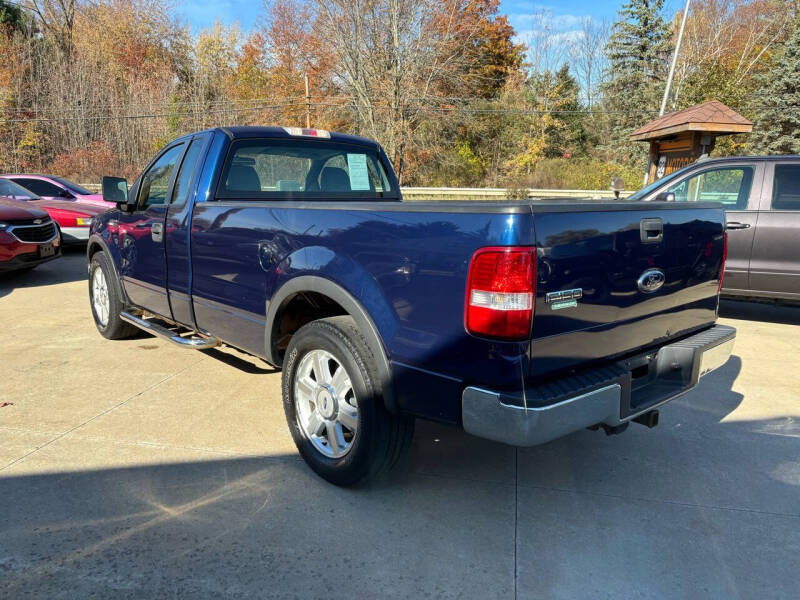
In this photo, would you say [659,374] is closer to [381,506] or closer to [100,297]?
[381,506]

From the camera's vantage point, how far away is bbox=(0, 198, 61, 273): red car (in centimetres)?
840

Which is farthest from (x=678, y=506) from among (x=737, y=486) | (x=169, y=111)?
(x=169, y=111)

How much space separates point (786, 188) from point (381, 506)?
5.83 m

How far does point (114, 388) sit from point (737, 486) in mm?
4220

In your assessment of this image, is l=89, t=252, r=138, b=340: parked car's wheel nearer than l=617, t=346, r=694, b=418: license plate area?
No

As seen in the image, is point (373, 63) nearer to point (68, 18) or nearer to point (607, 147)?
point (607, 147)

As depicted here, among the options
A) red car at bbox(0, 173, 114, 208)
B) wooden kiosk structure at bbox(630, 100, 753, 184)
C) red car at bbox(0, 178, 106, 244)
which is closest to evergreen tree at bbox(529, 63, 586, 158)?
wooden kiosk structure at bbox(630, 100, 753, 184)

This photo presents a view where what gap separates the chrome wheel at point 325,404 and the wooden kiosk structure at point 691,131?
10.6 metres

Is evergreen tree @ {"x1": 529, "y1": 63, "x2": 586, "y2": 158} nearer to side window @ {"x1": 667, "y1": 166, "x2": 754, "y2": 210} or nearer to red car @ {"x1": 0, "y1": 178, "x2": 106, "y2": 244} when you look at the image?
red car @ {"x1": 0, "y1": 178, "x2": 106, "y2": 244}

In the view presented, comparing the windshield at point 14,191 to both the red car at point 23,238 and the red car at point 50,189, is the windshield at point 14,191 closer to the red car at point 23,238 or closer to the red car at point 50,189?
the red car at point 50,189

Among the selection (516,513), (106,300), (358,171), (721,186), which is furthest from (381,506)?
(721,186)

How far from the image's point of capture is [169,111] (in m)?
31.2

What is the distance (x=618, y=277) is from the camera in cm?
258

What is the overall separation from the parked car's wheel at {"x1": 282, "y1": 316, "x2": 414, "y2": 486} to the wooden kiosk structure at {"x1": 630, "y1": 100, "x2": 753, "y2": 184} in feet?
34.7
